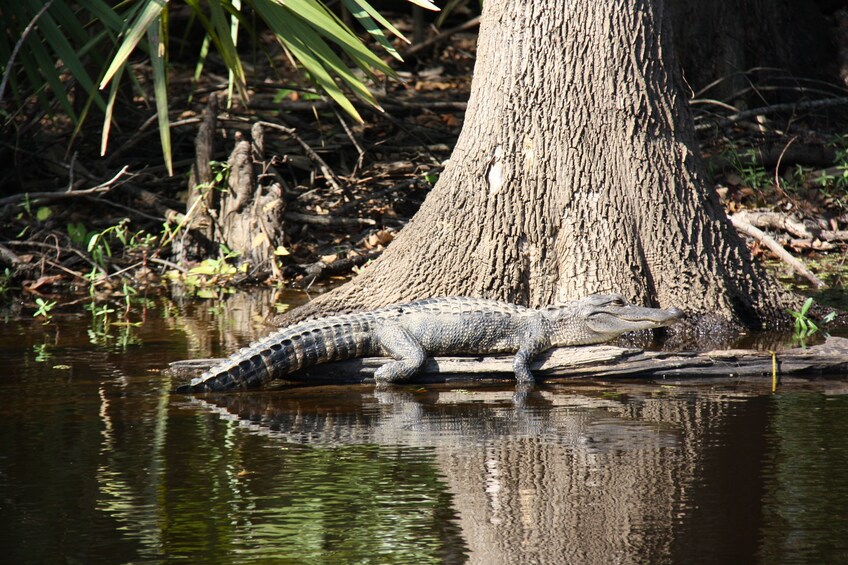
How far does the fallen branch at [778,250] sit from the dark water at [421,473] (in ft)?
9.23

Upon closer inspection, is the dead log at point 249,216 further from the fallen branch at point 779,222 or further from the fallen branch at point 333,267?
the fallen branch at point 779,222

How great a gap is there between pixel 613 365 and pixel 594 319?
1.74ft

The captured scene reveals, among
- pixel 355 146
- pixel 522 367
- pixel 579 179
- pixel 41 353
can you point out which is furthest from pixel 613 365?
pixel 355 146

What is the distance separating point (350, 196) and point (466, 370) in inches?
199

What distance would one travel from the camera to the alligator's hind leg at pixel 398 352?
5.97 metres

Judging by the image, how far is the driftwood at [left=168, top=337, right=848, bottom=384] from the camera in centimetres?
580

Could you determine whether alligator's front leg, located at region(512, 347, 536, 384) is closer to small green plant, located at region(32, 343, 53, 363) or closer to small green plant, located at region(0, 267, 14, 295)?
small green plant, located at region(32, 343, 53, 363)

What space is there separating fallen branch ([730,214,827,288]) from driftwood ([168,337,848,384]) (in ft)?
7.63

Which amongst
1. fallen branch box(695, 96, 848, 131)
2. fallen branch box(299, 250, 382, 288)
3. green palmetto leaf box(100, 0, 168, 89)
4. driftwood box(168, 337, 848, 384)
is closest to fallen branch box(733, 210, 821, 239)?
fallen branch box(695, 96, 848, 131)

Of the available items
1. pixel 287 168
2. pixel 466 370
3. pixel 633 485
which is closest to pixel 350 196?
pixel 287 168

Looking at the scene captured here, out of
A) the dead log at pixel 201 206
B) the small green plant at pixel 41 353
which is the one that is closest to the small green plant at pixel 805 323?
the small green plant at pixel 41 353

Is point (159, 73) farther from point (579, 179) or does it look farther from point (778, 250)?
point (778, 250)

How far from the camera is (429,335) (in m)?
6.19

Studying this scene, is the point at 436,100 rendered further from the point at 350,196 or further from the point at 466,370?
the point at 466,370
